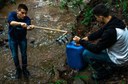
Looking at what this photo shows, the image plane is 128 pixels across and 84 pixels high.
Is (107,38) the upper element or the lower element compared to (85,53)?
upper

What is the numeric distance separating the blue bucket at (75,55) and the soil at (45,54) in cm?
16

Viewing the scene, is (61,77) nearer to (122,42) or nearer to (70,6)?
(122,42)

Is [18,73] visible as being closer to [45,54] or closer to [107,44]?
[45,54]

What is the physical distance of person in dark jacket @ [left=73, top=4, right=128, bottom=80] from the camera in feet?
18.4

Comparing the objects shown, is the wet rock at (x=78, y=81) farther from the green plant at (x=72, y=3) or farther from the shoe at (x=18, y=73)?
the green plant at (x=72, y=3)

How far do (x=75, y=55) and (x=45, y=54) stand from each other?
1934mm

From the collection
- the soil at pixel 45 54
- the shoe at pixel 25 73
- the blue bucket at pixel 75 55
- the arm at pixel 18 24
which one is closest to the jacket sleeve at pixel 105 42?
the blue bucket at pixel 75 55

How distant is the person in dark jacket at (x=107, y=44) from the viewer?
561 cm

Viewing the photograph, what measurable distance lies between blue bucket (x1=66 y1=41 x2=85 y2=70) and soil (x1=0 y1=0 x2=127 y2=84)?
0.16 meters

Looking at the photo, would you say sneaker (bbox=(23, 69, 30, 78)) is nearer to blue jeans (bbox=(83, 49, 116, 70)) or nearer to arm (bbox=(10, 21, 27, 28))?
arm (bbox=(10, 21, 27, 28))

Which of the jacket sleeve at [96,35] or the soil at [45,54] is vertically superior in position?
the jacket sleeve at [96,35]

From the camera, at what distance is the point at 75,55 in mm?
6488

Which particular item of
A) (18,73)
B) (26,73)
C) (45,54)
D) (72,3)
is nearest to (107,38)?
(26,73)

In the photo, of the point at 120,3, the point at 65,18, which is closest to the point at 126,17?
the point at 120,3
